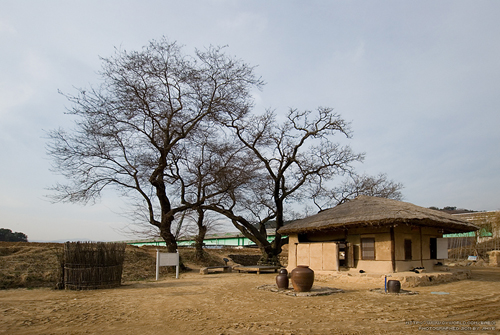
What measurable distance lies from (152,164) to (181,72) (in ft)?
16.2

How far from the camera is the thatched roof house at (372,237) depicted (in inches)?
559

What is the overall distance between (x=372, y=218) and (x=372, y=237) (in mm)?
1497

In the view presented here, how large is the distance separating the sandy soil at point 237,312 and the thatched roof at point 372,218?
2968 mm

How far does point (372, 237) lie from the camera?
15.0m

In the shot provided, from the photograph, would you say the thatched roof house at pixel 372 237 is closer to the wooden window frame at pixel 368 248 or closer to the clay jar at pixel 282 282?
the wooden window frame at pixel 368 248

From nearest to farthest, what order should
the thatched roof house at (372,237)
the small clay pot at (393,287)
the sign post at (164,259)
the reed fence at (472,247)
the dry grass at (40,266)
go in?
the small clay pot at (393,287) < the dry grass at (40,266) < the thatched roof house at (372,237) < the sign post at (164,259) < the reed fence at (472,247)

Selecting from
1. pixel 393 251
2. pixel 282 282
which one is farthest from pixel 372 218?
pixel 282 282

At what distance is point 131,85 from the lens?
53.0ft

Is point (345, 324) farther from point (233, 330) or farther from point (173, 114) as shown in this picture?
point (173, 114)

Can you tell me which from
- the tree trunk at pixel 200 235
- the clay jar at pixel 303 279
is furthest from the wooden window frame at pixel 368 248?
the tree trunk at pixel 200 235

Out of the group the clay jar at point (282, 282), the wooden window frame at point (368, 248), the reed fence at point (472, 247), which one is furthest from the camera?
the reed fence at point (472, 247)

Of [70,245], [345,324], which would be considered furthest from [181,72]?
[345,324]

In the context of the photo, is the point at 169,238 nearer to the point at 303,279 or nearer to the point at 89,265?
the point at 89,265

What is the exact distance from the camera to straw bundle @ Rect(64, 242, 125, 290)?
11.4m
